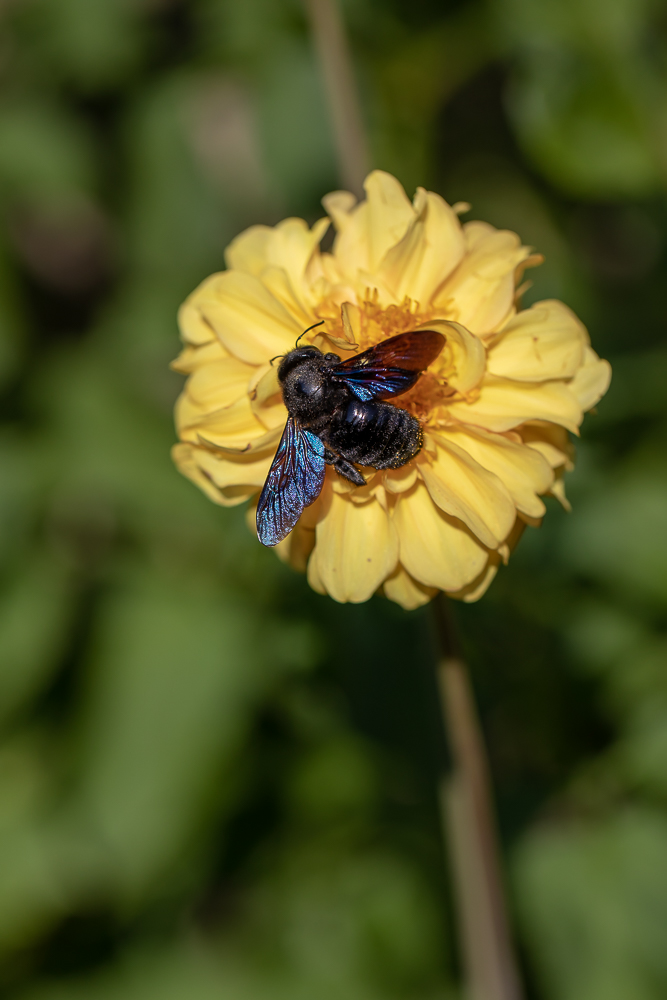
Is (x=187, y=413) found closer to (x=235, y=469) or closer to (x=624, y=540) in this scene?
(x=235, y=469)

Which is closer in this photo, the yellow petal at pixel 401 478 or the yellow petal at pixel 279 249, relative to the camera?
the yellow petal at pixel 401 478

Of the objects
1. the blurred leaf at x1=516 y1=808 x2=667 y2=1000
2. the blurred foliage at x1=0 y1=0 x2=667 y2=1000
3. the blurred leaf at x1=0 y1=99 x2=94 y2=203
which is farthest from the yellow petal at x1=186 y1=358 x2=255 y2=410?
the blurred leaf at x1=0 y1=99 x2=94 y2=203

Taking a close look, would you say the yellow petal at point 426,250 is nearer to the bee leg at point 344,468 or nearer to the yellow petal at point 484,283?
the yellow petal at point 484,283

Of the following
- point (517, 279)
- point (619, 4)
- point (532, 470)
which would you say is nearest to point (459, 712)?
point (532, 470)

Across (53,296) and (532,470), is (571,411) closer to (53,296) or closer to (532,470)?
(532,470)

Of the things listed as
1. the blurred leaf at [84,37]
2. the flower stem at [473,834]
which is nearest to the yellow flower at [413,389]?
the flower stem at [473,834]
